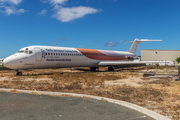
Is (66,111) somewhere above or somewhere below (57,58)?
below

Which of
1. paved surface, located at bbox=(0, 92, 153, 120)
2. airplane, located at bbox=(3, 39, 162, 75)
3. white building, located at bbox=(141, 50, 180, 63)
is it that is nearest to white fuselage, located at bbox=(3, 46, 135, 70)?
airplane, located at bbox=(3, 39, 162, 75)

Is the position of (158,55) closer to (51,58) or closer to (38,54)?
(51,58)

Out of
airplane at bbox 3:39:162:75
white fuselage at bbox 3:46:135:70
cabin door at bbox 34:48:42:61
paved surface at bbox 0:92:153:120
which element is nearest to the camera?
paved surface at bbox 0:92:153:120

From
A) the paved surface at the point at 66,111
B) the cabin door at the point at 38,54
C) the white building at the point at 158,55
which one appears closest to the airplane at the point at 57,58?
the cabin door at the point at 38,54

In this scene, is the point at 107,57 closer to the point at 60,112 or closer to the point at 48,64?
the point at 48,64

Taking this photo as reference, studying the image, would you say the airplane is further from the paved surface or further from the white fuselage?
the paved surface

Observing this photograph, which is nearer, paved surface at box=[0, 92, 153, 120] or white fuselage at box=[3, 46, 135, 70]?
paved surface at box=[0, 92, 153, 120]

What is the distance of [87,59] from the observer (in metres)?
25.5

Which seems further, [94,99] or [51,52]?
[51,52]

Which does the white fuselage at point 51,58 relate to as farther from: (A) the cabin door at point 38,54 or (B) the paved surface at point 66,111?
(B) the paved surface at point 66,111

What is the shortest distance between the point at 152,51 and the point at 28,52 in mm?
61805

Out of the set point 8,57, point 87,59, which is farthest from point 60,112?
point 87,59

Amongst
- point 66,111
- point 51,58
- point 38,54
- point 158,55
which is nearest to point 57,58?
point 51,58

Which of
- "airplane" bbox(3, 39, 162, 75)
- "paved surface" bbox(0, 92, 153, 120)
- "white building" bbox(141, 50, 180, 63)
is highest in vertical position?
"white building" bbox(141, 50, 180, 63)
